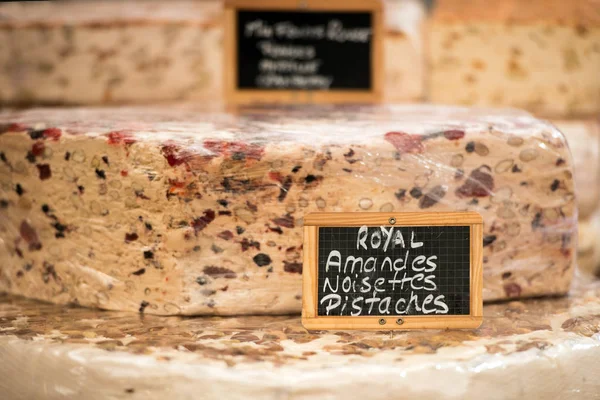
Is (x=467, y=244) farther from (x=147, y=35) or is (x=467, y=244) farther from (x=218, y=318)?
(x=147, y=35)

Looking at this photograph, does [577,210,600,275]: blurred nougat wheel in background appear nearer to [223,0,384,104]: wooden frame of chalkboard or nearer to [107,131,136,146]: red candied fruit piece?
[223,0,384,104]: wooden frame of chalkboard

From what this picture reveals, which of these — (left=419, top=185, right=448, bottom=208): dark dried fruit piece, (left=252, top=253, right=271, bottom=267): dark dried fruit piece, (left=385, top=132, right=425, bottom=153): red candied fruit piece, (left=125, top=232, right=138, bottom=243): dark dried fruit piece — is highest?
(left=385, top=132, right=425, bottom=153): red candied fruit piece

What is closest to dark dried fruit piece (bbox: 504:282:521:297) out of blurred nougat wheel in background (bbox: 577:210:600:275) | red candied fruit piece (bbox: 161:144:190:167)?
red candied fruit piece (bbox: 161:144:190:167)

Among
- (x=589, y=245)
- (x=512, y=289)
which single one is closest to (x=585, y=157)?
(x=589, y=245)

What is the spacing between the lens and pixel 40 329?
99 cm

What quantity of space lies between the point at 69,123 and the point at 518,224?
2.60 ft

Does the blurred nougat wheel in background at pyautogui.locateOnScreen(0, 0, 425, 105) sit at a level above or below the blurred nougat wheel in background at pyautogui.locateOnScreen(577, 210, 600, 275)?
above

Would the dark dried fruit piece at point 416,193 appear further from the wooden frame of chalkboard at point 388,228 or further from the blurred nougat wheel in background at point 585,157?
the blurred nougat wheel in background at point 585,157

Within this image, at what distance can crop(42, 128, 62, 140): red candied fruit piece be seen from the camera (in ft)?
3.53

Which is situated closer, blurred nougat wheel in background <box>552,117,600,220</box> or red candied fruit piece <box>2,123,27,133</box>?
red candied fruit piece <box>2,123,27,133</box>

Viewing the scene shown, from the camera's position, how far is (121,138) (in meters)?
1.02

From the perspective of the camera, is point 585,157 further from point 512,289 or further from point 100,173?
point 100,173

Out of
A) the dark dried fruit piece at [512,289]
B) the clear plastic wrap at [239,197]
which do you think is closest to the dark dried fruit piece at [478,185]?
the clear plastic wrap at [239,197]

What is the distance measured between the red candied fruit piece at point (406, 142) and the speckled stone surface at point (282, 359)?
0.29 m
